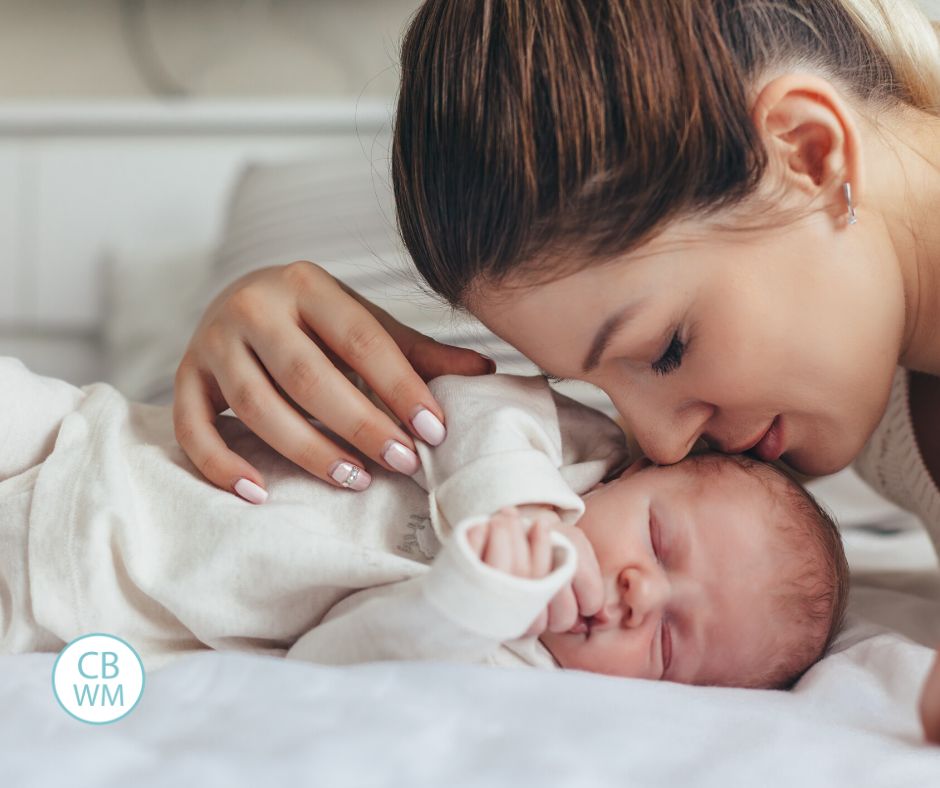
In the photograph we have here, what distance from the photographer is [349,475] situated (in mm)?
902

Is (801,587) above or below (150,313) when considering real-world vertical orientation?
above

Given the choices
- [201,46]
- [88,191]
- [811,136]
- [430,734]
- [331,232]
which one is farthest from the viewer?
[201,46]

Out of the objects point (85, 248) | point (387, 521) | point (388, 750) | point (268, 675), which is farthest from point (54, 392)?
point (85, 248)

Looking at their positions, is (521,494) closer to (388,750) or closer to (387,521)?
(387,521)

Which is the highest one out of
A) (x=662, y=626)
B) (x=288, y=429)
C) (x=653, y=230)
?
(x=653, y=230)

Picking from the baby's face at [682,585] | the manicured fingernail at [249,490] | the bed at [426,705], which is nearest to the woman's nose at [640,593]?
the baby's face at [682,585]

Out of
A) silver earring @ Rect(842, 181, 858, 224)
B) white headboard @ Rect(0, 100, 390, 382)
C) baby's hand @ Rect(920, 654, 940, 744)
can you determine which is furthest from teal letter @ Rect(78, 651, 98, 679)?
white headboard @ Rect(0, 100, 390, 382)

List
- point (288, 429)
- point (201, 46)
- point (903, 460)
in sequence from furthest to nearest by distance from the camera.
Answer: point (201, 46) → point (903, 460) → point (288, 429)

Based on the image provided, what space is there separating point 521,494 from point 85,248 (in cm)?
149

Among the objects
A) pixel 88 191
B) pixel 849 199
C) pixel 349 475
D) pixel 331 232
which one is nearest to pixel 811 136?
pixel 849 199

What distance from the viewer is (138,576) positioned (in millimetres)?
848

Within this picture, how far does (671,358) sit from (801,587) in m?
0.25

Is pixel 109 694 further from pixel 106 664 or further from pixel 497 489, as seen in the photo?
pixel 497 489

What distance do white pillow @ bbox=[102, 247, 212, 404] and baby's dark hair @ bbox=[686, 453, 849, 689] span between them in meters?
0.97
